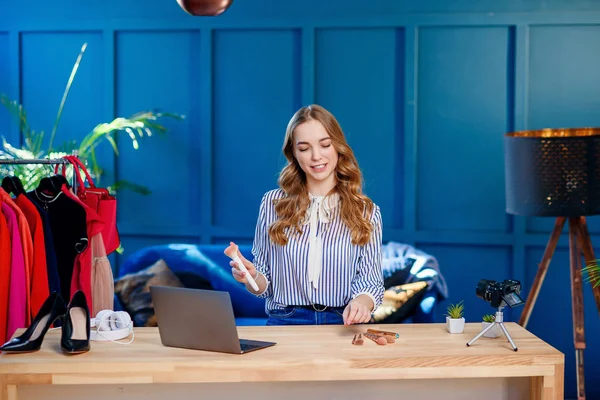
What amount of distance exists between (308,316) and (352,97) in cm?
273

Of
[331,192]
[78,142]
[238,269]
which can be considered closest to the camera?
[238,269]

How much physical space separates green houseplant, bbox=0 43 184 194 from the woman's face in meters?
2.27

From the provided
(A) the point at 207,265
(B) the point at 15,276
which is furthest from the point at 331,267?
(A) the point at 207,265

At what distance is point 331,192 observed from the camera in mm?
3174

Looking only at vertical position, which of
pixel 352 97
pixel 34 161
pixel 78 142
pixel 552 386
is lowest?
pixel 552 386

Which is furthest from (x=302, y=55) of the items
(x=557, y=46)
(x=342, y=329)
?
(x=342, y=329)

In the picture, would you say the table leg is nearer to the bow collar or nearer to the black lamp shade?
the bow collar

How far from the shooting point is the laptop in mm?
2463

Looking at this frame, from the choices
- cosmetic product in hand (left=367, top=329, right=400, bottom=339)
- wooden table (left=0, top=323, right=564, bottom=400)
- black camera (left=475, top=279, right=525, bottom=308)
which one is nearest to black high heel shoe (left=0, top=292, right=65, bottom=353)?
wooden table (left=0, top=323, right=564, bottom=400)

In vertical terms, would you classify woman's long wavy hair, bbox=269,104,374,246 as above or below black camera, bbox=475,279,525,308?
above

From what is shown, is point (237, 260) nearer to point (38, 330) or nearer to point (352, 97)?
point (38, 330)

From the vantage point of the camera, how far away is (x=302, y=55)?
→ 551 cm

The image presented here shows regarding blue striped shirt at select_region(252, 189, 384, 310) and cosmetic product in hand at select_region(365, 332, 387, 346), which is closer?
cosmetic product in hand at select_region(365, 332, 387, 346)

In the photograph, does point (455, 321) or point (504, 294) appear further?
point (455, 321)
